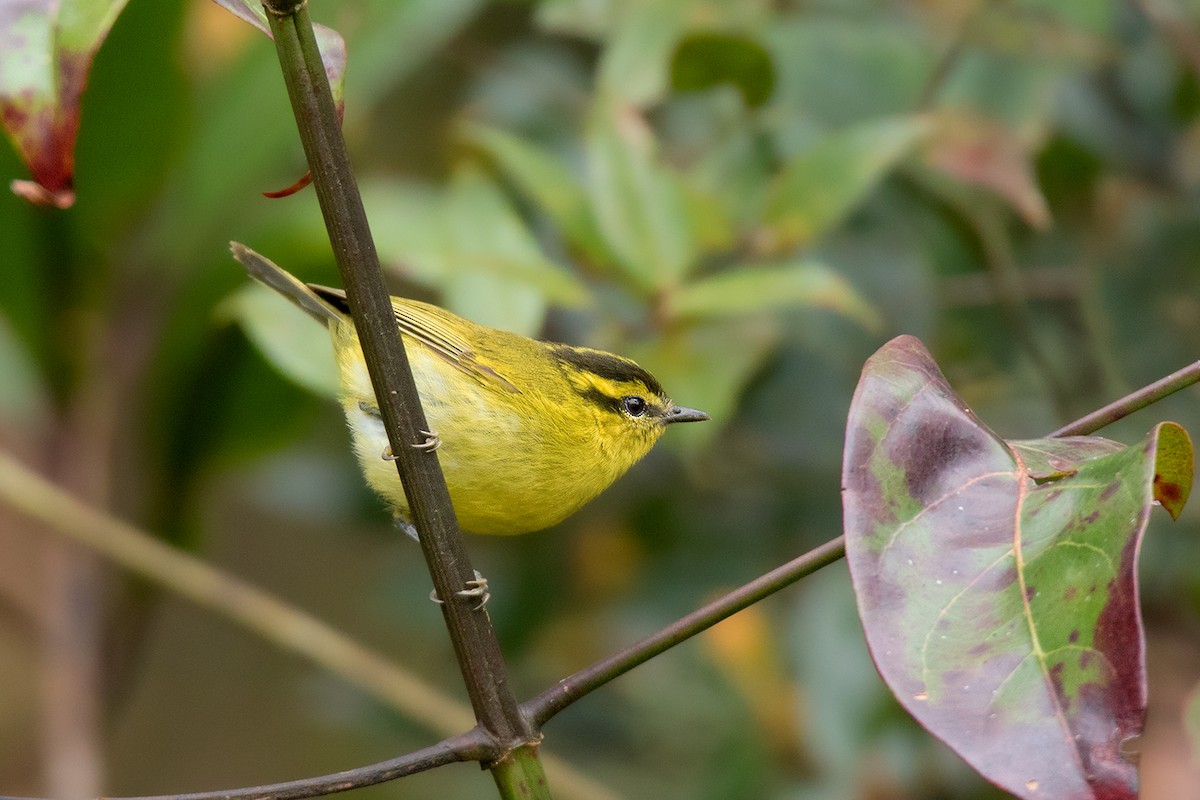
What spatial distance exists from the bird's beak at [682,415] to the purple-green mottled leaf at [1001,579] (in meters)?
1.42

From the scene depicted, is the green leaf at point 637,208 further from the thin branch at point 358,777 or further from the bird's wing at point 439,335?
Result: the thin branch at point 358,777

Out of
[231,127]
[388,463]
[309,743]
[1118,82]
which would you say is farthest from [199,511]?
[1118,82]

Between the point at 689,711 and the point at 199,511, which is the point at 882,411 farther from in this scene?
the point at 199,511

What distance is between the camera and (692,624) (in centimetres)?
129

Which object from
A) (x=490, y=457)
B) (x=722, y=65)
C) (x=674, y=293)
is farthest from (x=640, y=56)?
(x=490, y=457)

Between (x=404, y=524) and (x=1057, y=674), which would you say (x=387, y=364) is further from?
(x=404, y=524)

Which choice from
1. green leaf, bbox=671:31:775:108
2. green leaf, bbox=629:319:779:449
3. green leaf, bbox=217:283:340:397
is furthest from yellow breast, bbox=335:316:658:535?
green leaf, bbox=671:31:775:108

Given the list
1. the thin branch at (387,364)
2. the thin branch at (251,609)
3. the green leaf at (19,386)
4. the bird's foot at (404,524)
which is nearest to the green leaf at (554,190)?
the bird's foot at (404,524)

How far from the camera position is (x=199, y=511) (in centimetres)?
394

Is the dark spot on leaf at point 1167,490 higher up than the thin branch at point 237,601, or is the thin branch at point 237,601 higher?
the thin branch at point 237,601

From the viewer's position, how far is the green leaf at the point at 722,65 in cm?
276

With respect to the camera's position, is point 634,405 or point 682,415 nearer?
point 682,415

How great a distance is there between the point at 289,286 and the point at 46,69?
1.64m

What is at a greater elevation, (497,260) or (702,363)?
(497,260)
